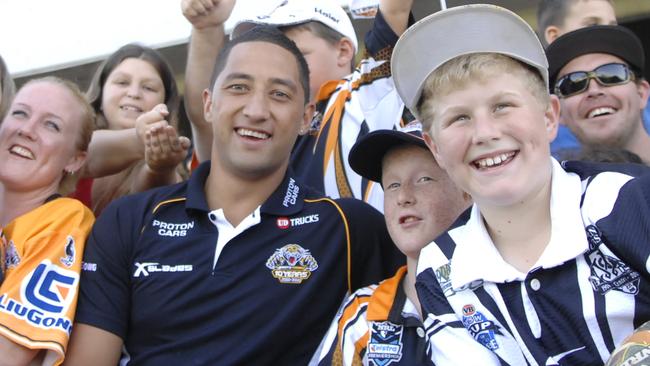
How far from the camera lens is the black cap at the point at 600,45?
2.85 meters

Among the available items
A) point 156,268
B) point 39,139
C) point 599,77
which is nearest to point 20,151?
point 39,139

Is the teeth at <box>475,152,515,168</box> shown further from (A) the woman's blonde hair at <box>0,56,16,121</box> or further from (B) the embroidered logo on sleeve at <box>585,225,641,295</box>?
(A) the woman's blonde hair at <box>0,56,16,121</box>

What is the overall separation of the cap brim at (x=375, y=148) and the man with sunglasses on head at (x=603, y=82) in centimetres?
78

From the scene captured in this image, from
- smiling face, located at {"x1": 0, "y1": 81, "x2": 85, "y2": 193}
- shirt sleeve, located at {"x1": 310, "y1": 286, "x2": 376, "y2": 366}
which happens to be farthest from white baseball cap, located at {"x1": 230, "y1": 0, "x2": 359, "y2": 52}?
shirt sleeve, located at {"x1": 310, "y1": 286, "x2": 376, "y2": 366}

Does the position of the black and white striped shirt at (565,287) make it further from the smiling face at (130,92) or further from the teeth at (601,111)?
the smiling face at (130,92)

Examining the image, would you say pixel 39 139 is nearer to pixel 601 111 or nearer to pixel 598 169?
pixel 598 169

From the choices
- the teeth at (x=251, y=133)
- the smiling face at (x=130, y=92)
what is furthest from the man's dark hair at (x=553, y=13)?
the smiling face at (x=130, y=92)

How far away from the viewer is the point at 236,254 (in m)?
2.43

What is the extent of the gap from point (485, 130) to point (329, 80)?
5.21 feet

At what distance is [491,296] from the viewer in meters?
1.92

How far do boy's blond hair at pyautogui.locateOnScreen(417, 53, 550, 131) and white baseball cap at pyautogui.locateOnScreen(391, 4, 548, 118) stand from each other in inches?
0.5

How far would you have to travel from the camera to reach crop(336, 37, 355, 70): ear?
11.4 ft

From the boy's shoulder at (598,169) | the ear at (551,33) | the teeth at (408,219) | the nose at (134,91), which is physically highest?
the ear at (551,33)

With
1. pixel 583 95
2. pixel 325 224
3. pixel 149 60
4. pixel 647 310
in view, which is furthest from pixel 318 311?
pixel 149 60
